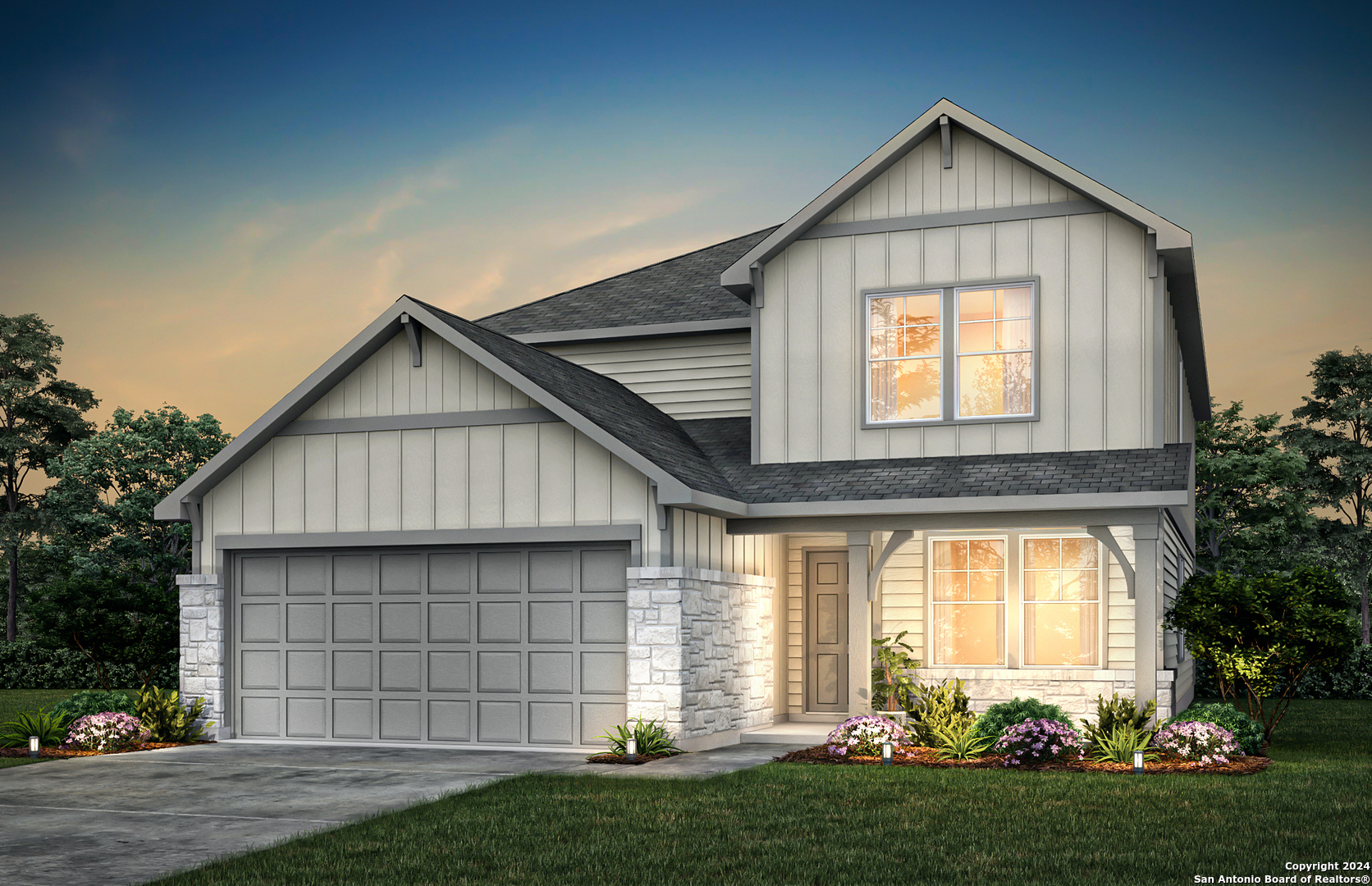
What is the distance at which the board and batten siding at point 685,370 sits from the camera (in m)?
18.1

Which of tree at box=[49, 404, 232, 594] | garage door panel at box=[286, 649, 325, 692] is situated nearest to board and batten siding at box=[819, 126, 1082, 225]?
garage door panel at box=[286, 649, 325, 692]

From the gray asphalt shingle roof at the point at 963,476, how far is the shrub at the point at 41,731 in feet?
26.9

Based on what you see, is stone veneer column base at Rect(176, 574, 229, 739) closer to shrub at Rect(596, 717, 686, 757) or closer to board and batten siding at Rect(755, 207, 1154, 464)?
shrub at Rect(596, 717, 686, 757)

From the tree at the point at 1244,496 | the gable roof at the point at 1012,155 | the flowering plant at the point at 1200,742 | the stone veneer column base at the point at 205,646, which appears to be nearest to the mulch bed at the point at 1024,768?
the flowering plant at the point at 1200,742

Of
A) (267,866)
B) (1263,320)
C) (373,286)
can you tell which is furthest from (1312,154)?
(267,866)

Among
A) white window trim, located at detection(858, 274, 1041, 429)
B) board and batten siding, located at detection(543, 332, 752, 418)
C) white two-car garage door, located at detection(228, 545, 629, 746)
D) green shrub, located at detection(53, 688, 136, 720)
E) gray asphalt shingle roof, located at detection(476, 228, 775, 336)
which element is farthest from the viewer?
gray asphalt shingle roof, located at detection(476, 228, 775, 336)

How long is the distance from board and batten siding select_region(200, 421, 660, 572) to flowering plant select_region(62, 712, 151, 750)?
6.95 ft

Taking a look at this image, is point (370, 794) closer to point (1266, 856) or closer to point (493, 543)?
point (493, 543)

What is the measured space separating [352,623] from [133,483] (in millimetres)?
21722

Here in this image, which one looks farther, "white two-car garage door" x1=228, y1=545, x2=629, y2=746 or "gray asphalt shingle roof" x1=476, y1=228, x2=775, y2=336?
"gray asphalt shingle roof" x1=476, y1=228, x2=775, y2=336

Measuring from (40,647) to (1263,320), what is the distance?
96.2ft

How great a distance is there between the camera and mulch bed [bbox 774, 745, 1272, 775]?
11.5 meters

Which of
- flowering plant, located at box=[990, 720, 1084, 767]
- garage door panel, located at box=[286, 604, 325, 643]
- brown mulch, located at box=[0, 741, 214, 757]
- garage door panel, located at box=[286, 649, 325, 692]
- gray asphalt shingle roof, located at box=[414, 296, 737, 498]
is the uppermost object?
gray asphalt shingle roof, located at box=[414, 296, 737, 498]

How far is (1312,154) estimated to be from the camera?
24.9 meters
